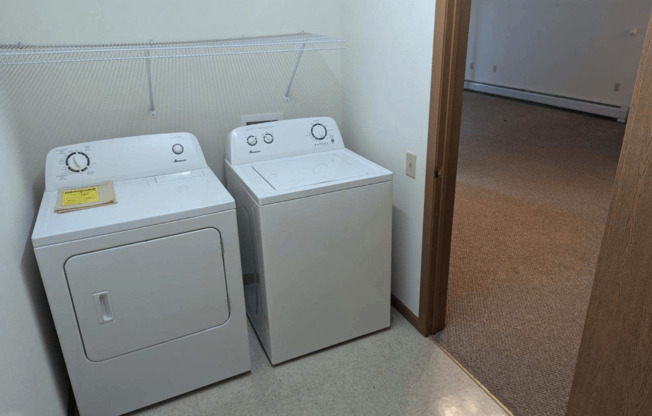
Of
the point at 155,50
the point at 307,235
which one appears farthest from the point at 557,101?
the point at 155,50

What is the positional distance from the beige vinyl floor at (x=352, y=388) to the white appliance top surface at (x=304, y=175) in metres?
0.76

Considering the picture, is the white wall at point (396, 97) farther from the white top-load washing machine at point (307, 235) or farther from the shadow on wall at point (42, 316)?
the shadow on wall at point (42, 316)

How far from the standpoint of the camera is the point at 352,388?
191 cm

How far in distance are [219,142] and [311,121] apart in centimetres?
47

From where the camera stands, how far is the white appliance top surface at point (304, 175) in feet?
5.95

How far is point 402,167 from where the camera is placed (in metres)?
2.11

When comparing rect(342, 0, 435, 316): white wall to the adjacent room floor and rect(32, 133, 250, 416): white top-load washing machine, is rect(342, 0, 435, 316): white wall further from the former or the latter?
rect(32, 133, 250, 416): white top-load washing machine

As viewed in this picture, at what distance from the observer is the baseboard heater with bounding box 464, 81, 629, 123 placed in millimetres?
5871

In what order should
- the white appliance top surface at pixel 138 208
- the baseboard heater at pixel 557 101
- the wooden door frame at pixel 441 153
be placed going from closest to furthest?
the white appliance top surface at pixel 138 208 < the wooden door frame at pixel 441 153 < the baseboard heater at pixel 557 101

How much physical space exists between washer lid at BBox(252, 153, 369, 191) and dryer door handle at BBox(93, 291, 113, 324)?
0.71 meters

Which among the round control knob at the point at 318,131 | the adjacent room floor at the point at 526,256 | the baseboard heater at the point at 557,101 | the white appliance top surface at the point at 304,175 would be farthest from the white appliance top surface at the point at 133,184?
the baseboard heater at the point at 557,101

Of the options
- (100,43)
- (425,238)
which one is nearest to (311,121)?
(425,238)

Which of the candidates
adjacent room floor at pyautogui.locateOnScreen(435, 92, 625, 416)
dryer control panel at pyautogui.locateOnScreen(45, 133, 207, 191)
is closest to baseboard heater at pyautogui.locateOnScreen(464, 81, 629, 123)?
adjacent room floor at pyautogui.locateOnScreen(435, 92, 625, 416)

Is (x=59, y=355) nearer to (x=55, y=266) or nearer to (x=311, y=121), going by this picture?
(x=55, y=266)
